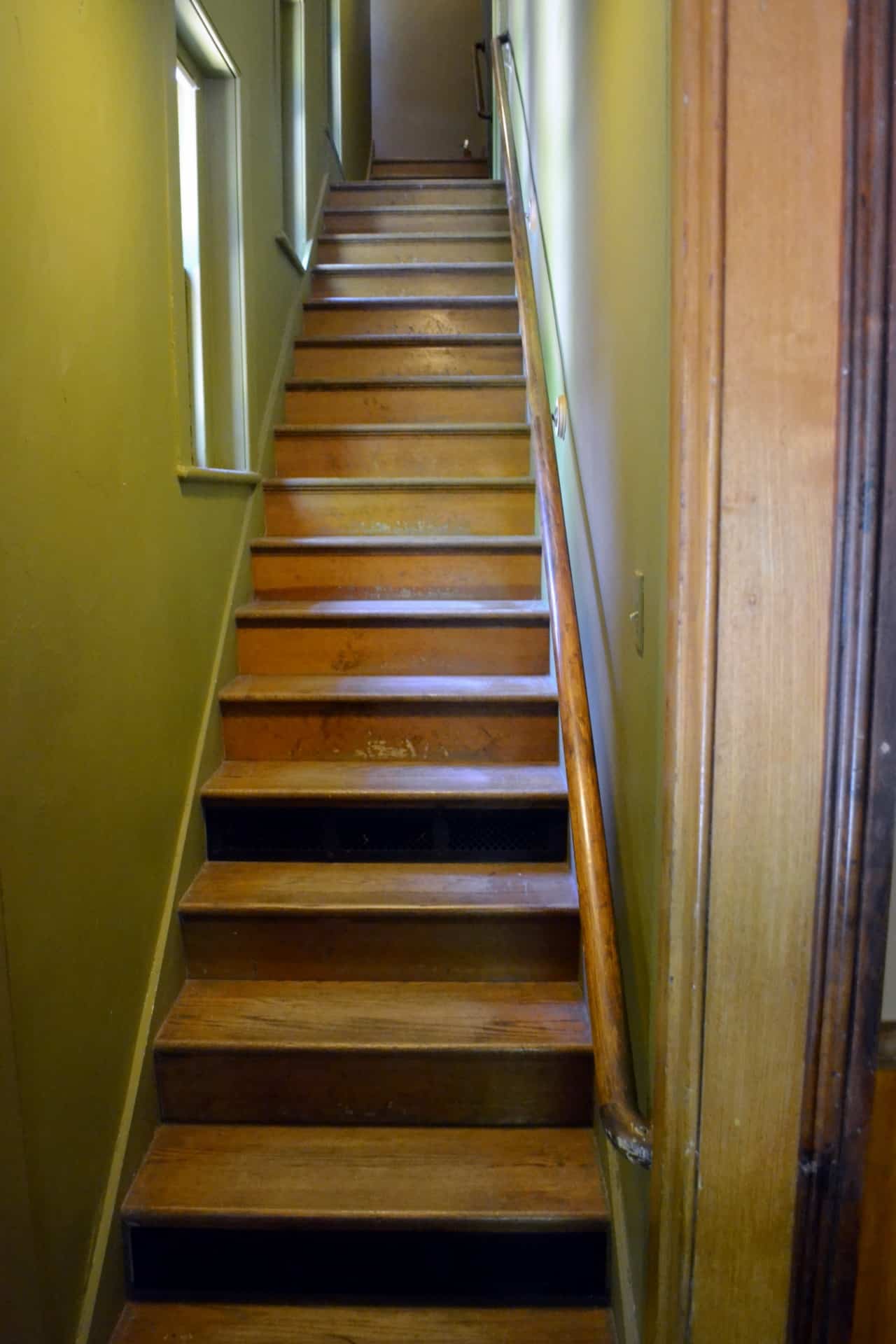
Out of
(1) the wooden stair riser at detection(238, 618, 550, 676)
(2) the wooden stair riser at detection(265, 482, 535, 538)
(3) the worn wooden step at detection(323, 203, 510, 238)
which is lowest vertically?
(1) the wooden stair riser at detection(238, 618, 550, 676)

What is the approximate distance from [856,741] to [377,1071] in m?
1.29

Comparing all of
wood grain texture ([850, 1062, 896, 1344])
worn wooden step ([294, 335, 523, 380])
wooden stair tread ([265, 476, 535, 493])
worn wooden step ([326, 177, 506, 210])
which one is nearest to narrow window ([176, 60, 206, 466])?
wooden stair tread ([265, 476, 535, 493])

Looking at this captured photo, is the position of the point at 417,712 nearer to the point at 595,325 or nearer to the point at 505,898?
the point at 505,898

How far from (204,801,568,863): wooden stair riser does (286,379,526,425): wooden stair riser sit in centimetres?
151

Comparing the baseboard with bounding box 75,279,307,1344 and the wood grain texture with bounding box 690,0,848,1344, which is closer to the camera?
the wood grain texture with bounding box 690,0,848,1344

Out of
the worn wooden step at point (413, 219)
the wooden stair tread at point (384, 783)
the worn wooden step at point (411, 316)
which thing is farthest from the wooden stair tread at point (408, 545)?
the worn wooden step at point (413, 219)

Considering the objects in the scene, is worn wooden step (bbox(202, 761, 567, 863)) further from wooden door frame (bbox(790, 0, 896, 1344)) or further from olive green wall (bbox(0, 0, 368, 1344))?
wooden door frame (bbox(790, 0, 896, 1344))

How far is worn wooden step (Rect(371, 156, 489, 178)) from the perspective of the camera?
650 cm

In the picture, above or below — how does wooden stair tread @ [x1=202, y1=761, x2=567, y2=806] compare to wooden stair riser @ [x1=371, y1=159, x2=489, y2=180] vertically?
below

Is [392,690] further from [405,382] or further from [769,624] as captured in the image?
[769,624]

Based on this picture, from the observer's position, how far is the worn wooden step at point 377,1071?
1.71 metres

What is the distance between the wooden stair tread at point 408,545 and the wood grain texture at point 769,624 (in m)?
1.86

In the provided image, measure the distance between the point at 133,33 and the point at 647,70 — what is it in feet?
3.48

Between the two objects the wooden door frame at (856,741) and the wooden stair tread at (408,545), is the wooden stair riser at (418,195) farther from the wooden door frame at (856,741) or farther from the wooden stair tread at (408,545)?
Result: the wooden door frame at (856,741)
